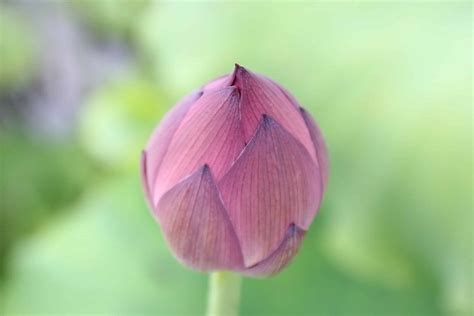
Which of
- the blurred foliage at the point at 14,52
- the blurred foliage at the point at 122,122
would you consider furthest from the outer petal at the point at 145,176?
the blurred foliage at the point at 14,52

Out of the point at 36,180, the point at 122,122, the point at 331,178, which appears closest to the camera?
the point at 331,178

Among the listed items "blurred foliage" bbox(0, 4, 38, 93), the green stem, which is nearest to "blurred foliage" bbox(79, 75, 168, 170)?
"blurred foliage" bbox(0, 4, 38, 93)

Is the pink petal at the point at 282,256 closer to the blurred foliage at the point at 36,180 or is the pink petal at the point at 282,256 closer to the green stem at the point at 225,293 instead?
the green stem at the point at 225,293

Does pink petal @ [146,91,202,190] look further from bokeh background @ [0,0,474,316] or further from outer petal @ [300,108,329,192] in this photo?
bokeh background @ [0,0,474,316]

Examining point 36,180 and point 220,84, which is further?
point 36,180

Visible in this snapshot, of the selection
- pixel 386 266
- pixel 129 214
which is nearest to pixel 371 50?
pixel 386 266

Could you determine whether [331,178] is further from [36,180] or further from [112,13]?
[112,13]

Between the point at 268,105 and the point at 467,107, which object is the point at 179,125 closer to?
the point at 268,105

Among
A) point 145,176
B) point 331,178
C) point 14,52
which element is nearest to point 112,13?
point 14,52
